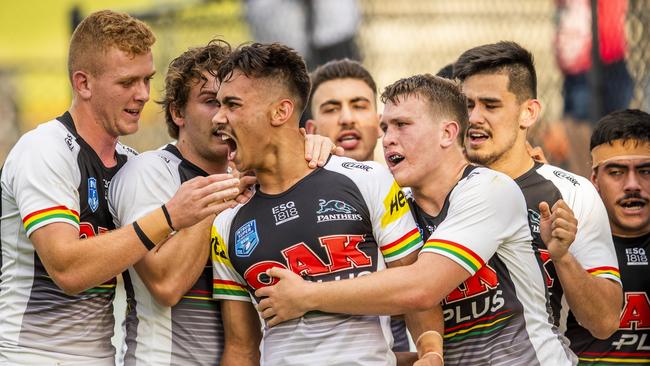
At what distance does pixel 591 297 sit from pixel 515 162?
0.92m

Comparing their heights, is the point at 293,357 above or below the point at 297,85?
below

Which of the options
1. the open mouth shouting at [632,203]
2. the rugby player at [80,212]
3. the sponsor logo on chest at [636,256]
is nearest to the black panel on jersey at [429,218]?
the rugby player at [80,212]

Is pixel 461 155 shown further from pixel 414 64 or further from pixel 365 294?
pixel 414 64

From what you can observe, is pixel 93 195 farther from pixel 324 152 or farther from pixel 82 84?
pixel 324 152

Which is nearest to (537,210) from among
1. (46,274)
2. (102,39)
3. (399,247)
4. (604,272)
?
(604,272)

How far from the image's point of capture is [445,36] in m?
10.1

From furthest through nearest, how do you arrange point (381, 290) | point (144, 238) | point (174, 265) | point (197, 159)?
1. point (197, 159)
2. point (174, 265)
3. point (144, 238)
4. point (381, 290)

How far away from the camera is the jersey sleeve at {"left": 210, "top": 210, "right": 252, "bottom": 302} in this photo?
17.6 feet

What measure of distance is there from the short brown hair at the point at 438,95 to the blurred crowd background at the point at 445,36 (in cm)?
289

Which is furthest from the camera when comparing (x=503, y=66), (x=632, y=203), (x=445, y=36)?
(x=445, y=36)

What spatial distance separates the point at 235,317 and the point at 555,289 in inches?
63.8

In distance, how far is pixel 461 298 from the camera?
5.21m

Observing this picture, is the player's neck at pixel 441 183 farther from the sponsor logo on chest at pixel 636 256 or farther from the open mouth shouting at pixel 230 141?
the sponsor logo on chest at pixel 636 256

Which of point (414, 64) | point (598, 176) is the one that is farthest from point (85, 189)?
point (414, 64)
